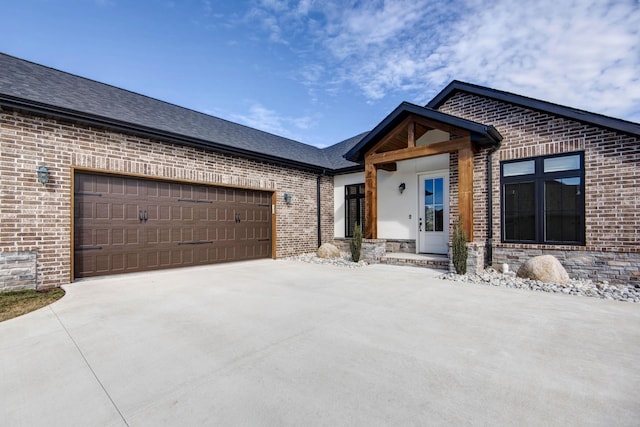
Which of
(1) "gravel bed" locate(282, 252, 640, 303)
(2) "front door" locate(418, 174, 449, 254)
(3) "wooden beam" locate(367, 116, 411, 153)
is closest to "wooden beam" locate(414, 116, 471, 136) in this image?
(3) "wooden beam" locate(367, 116, 411, 153)

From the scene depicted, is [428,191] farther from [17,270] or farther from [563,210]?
[17,270]

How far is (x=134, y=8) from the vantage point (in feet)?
25.1

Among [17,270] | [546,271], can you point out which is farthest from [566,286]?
[17,270]

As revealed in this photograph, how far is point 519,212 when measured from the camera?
7137mm

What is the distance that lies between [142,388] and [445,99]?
30.7 feet

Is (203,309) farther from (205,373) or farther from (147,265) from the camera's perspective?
(147,265)

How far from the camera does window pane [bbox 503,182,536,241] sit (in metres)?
6.98

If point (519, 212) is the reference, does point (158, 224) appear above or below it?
below

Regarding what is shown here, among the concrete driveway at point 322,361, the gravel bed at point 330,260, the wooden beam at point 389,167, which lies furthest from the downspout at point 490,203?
the gravel bed at point 330,260

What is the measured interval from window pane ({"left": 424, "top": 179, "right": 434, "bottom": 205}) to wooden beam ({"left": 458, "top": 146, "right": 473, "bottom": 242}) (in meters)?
2.12

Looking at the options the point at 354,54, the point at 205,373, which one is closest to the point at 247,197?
the point at 354,54

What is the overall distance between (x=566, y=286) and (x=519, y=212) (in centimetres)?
219

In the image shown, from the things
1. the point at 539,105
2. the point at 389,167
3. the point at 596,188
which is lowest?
the point at 596,188

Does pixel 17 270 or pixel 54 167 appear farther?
pixel 54 167
